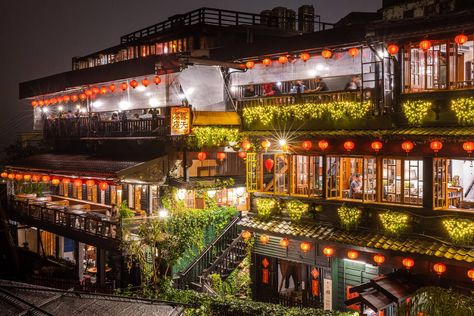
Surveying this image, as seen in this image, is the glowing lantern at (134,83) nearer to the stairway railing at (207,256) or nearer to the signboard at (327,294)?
the stairway railing at (207,256)

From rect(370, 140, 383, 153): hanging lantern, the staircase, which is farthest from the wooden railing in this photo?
rect(370, 140, 383, 153): hanging lantern

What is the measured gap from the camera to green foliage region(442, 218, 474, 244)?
15.9m

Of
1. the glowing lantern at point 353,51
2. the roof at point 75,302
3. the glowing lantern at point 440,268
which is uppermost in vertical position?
the glowing lantern at point 353,51

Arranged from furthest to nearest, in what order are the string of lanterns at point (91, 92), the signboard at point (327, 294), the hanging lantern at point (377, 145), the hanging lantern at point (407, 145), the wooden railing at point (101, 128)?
the string of lanterns at point (91, 92)
the wooden railing at point (101, 128)
the signboard at point (327, 294)
the hanging lantern at point (377, 145)
the hanging lantern at point (407, 145)

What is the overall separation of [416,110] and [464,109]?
62.3 inches

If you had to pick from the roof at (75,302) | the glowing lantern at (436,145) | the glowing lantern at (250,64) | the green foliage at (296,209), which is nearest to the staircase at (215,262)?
the green foliage at (296,209)

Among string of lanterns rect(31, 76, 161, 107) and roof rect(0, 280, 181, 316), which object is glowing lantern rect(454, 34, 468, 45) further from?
string of lanterns rect(31, 76, 161, 107)

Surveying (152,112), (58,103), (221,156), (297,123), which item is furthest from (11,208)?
(297,123)

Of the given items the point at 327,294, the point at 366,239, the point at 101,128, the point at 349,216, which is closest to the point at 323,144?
the point at 349,216

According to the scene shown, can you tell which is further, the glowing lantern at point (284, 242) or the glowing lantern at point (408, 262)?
the glowing lantern at point (284, 242)

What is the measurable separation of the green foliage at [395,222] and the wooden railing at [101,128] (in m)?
11.7

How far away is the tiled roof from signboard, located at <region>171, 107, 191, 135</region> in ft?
15.7

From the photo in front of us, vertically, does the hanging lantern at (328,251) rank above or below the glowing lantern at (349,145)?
below

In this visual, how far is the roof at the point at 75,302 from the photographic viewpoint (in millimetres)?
7668
